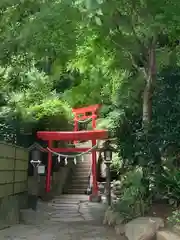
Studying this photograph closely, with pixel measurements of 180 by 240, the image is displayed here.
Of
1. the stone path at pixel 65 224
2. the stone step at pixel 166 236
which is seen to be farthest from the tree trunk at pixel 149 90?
the stone step at pixel 166 236

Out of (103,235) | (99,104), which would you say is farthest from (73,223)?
(99,104)

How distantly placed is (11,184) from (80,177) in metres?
6.57

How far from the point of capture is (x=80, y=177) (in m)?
16.3

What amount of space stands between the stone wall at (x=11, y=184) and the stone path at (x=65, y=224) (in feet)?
1.57

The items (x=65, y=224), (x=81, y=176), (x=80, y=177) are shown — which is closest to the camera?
(x=65, y=224)

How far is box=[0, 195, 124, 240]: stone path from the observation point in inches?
315

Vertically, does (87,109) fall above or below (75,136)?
above

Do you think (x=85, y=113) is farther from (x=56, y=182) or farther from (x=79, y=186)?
(x=56, y=182)

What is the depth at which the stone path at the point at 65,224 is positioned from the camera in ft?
26.2

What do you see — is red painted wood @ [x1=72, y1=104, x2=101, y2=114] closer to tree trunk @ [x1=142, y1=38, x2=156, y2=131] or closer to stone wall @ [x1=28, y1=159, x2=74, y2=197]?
stone wall @ [x1=28, y1=159, x2=74, y2=197]

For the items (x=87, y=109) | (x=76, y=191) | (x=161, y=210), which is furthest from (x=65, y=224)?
(x=87, y=109)

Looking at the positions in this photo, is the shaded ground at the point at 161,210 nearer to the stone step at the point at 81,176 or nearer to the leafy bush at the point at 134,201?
the leafy bush at the point at 134,201

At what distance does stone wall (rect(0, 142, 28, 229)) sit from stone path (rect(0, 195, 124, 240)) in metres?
0.48

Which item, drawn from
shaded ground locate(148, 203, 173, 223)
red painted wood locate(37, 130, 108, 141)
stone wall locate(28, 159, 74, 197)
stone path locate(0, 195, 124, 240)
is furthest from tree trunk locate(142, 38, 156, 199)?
stone wall locate(28, 159, 74, 197)
